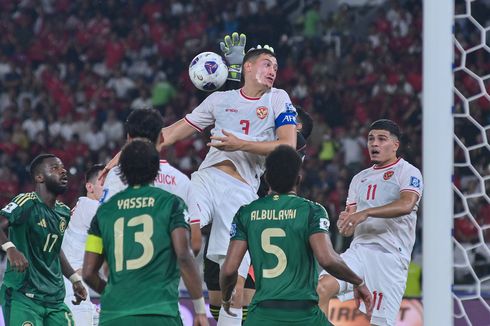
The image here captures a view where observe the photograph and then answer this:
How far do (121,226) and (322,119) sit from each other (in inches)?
516

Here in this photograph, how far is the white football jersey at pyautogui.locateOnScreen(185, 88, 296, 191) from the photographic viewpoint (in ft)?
27.5

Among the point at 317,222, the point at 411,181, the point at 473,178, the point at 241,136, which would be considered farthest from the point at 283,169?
the point at 473,178

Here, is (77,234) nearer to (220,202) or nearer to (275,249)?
(220,202)

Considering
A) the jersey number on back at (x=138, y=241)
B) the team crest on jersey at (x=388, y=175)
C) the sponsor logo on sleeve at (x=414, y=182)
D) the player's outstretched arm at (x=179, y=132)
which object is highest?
the player's outstretched arm at (x=179, y=132)

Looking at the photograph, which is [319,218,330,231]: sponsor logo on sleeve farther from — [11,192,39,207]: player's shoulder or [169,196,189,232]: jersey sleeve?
[11,192,39,207]: player's shoulder

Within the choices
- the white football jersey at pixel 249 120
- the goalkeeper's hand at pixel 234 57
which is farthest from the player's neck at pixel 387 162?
the goalkeeper's hand at pixel 234 57

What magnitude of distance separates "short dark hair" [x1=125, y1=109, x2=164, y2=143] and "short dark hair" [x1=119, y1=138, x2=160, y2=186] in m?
0.43

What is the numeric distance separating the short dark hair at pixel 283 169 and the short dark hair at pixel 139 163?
84 cm

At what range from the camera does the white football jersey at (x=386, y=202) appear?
29.7 feet

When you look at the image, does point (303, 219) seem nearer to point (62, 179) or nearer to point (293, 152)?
point (293, 152)

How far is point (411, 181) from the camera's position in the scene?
8.90m

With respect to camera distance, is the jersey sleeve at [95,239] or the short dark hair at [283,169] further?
the short dark hair at [283,169]

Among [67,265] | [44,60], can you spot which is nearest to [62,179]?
[67,265]

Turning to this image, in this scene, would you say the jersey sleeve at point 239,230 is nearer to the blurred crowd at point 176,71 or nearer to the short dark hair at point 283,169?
the short dark hair at point 283,169
